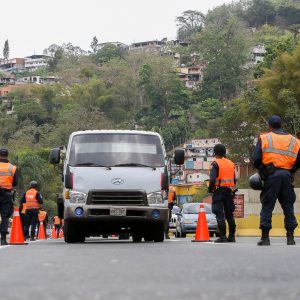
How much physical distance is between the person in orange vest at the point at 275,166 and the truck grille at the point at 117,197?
3578 mm

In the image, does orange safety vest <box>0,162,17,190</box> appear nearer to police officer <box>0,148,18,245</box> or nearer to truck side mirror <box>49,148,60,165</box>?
police officer <box>0,148,18,245</box>

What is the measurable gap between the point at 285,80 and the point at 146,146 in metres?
55.3

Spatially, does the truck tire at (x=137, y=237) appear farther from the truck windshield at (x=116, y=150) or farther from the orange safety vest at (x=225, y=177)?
the orange safety vest at (x=225, y=177)

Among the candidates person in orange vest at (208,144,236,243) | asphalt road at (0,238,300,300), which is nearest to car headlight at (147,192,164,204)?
person in orange vest at (208,144,236,243)

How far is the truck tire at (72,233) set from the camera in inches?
749

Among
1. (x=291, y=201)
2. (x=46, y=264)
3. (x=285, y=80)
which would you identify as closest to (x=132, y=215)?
(x=291, y=201)

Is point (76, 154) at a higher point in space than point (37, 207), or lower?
higher

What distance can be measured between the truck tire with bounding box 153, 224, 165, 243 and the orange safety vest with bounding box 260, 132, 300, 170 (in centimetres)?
412

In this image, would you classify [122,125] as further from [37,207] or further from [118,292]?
[118,292]

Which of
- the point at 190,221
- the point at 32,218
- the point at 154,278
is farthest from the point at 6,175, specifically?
the point at 190,221

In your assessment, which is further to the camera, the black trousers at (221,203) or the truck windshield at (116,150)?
the truck windshield at (116,150)

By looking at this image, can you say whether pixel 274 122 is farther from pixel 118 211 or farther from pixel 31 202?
pixel 31 202

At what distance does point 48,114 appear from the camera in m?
183

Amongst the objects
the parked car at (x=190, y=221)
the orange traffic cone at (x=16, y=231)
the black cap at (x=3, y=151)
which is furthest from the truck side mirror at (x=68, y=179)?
the parked car at (x=190, y=221)
